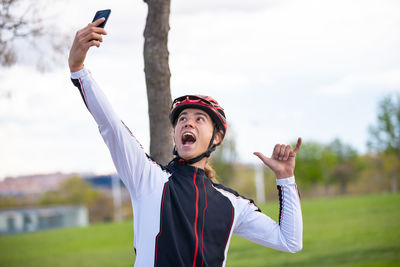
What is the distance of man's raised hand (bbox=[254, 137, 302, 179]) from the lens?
2730mm

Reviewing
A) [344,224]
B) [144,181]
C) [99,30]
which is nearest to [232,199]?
[144,181]

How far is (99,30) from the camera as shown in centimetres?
218

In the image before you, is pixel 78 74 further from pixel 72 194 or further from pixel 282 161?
pixel 72 194

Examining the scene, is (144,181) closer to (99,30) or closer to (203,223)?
(203,223)

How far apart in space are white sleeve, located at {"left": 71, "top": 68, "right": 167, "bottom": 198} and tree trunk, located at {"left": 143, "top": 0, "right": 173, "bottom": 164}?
3.83 ft

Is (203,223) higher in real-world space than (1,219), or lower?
higher

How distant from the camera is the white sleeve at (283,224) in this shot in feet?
8.89

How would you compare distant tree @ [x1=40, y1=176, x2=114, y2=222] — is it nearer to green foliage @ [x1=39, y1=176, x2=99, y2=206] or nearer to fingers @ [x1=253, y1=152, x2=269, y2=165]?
green foliage @ [x1=39, y1=176, x2=99, y2=206]

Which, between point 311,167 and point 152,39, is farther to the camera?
point 311,167

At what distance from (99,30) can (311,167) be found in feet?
246

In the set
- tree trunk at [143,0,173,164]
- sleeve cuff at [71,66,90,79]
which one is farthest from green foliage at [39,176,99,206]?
sleeve cuff at [71,66,90,79]

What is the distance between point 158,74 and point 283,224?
174 cm

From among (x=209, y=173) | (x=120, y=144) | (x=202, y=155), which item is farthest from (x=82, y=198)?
(x=120, y=144)

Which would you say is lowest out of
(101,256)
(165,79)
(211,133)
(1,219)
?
(1,219)
